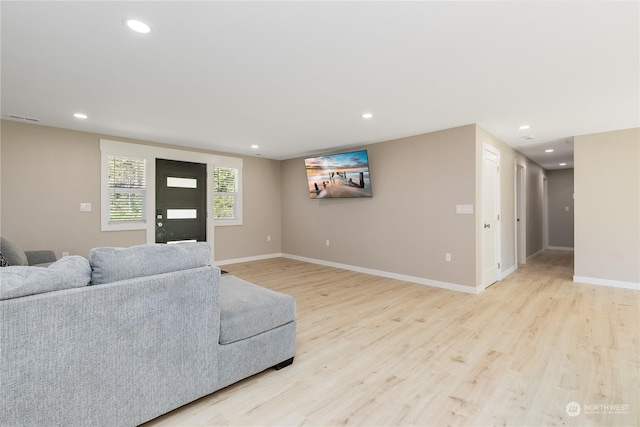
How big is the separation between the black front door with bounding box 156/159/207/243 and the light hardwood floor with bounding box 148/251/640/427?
284 cm

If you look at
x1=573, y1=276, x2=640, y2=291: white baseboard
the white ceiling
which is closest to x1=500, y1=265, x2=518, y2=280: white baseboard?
x1=573, y1=276, x2=640, y2=291: white baseboard

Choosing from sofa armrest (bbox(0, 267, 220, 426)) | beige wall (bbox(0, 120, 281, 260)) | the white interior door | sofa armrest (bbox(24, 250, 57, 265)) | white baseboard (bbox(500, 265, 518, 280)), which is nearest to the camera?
sofa armrest (bbox(0, 267, 220, 426))

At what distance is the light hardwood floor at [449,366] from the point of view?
1.70 metres

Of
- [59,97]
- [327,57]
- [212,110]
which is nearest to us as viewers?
[327,57]

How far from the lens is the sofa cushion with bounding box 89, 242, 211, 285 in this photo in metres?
1.55

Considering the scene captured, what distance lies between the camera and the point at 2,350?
1203mm

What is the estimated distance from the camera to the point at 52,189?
4242 mm

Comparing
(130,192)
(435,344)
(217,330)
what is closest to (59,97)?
(130,192)

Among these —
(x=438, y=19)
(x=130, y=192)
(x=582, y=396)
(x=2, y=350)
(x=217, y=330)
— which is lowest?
(x=582, y=396)

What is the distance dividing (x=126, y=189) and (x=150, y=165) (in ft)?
1.81

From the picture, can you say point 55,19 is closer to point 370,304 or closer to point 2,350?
point 2,350

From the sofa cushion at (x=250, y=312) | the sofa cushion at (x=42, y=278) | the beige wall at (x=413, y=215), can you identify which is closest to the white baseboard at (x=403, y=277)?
the beige wall at (x=413, y=215)

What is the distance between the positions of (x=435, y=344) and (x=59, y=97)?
4.42m

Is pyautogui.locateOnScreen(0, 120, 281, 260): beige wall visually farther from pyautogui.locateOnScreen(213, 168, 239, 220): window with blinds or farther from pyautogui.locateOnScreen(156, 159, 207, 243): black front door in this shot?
pyautogui.locateOnScreen(213, 168, 239, 220): window with blinds
